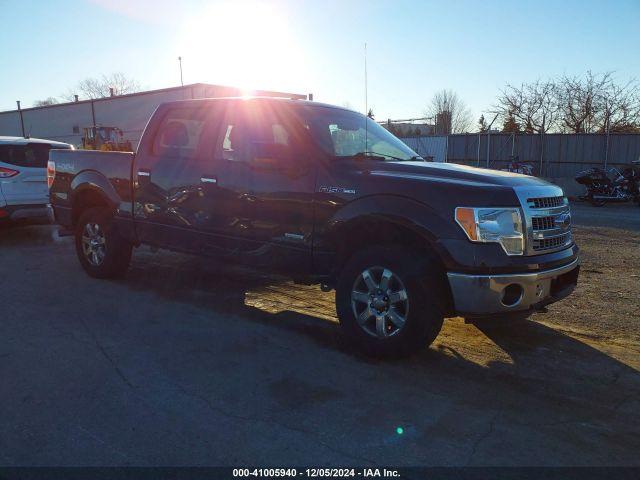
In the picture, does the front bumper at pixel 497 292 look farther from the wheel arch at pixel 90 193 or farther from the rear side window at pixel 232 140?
the wheel arch at pixel 90 193

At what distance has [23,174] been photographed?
866 cm

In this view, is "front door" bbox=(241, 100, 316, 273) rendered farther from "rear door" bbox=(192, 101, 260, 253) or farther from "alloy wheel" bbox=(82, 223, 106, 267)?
"alloy wheel" bbox=(82, 223, 106, 267)

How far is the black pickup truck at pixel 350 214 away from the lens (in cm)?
357

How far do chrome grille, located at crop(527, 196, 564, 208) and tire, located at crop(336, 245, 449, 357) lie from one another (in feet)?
2.73

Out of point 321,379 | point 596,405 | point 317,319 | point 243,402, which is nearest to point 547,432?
point 596,405

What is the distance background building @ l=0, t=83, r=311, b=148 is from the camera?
A: 22.3 metres

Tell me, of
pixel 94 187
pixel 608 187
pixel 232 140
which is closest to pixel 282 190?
pixel 232 140

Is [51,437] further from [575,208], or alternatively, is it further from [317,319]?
[575,208]

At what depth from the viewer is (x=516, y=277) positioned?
3520 millimetres

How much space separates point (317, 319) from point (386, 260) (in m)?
1.43

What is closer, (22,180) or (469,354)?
(469,354)

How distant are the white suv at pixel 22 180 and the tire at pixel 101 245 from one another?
2783mm

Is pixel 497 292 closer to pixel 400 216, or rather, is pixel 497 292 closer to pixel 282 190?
pixel 400 216

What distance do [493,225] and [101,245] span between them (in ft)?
15.9
